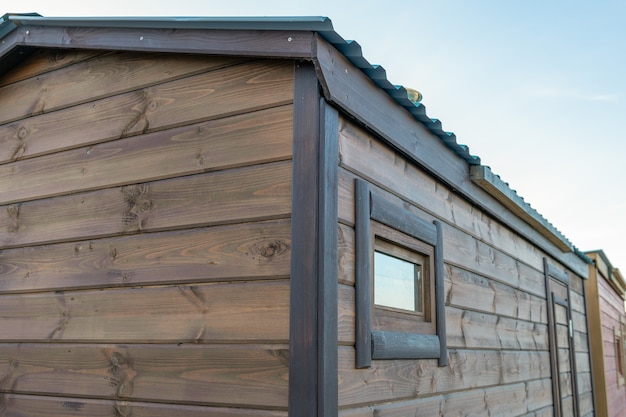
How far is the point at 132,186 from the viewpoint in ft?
9.81

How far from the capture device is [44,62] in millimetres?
3609

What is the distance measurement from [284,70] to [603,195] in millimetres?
46414

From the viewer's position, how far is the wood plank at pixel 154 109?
8.92ft

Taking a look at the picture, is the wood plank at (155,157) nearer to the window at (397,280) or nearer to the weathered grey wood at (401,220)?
the weathered grey wood at (401,220)

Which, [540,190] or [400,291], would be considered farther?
[540,190]

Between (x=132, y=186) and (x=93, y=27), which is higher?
(x=93, y=27)

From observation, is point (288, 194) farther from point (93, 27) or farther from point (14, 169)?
point (14, 169)

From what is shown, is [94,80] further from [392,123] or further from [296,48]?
Answer: [392,123]

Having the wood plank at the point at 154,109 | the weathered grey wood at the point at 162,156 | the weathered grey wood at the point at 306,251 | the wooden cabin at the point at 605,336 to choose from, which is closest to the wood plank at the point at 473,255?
the weathered grey wood at the point at 306,251

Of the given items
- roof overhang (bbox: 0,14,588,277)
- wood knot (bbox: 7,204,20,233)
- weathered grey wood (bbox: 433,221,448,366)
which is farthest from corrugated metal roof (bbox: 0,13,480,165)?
wood knot (bbox: 7,204,20,233)

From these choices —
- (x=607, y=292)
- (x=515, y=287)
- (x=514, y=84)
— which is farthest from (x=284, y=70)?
(x=514, y=84)

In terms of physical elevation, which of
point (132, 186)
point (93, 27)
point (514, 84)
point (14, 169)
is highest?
point (514, 84)

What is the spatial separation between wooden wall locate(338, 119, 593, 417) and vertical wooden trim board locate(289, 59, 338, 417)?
0.14 metres

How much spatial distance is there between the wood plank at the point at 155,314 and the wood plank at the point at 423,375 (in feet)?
1.17
